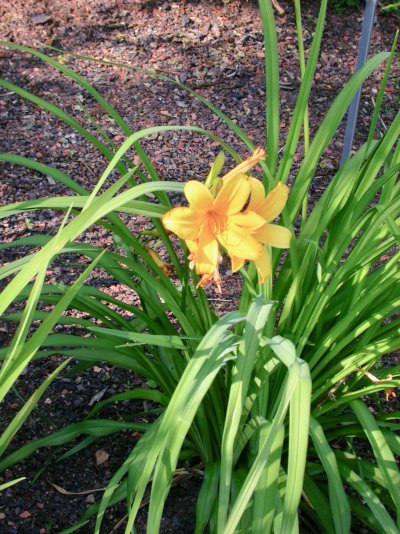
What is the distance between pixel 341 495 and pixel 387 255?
1197 mm

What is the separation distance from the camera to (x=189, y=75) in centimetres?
297

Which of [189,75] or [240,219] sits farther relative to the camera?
[189,75]

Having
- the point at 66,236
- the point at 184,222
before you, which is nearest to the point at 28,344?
Result: the point at 66,236

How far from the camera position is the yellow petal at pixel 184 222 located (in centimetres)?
110

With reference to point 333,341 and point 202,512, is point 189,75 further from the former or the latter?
point 202,512

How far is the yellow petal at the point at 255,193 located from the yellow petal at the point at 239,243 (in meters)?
0.08

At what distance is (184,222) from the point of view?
112cm

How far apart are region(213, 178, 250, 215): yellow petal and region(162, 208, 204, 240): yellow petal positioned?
0.04m

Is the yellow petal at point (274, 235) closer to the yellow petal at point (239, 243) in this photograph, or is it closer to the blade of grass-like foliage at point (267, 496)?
the yellow petal at point (239, 243)

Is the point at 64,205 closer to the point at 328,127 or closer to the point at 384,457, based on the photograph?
the point at 328,127

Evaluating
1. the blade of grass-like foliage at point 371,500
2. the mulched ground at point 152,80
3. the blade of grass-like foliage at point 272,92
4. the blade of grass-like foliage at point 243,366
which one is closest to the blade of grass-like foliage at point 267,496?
the blade of grass-like foliage at point 243,366

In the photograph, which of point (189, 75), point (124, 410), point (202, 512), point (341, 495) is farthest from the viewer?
point (189, 75)

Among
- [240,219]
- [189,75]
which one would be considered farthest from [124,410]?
[189,75]

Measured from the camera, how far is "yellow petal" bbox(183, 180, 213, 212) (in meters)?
1.10
